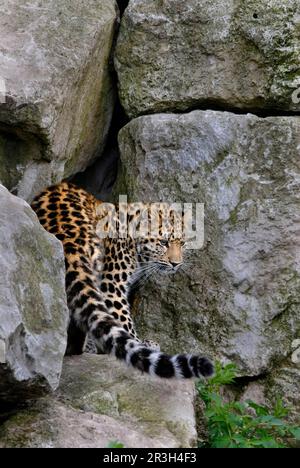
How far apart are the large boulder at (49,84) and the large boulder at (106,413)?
1.43 m

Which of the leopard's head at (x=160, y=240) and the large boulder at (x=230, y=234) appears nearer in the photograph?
the large boulder at (x=230, y=234)

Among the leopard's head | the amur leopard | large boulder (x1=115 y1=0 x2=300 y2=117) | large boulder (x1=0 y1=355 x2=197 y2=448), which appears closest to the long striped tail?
the amur leopard

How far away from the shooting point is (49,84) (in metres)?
6.15

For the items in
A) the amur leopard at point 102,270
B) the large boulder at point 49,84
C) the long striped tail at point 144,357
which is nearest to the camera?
the long striped tail at point 144,357

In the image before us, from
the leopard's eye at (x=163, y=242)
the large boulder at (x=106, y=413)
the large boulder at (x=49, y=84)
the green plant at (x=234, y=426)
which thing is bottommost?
the green plant at (x=234, y=426)

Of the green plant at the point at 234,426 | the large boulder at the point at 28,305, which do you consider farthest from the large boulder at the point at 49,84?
the green plant at the point at 234,426

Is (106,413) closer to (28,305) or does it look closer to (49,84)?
(28,305)

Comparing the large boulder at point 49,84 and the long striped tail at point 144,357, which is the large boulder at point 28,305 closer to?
the long striped tail at point 144,357

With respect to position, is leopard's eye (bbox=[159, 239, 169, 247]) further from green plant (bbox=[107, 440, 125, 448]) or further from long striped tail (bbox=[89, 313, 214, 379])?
green plant (bbox=[107, 440, 125, 448])

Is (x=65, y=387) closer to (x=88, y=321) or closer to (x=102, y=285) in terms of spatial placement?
(x=88, y=321)

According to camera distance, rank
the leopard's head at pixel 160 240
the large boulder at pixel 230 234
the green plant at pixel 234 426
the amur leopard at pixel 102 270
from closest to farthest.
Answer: the green plant at pixel 234 426 → the amur leopard at pixel 102 270 → the large boulder at pixel 230 234 → the leopard's head at pixel 160 240

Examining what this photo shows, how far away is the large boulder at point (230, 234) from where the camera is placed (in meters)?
6.38
